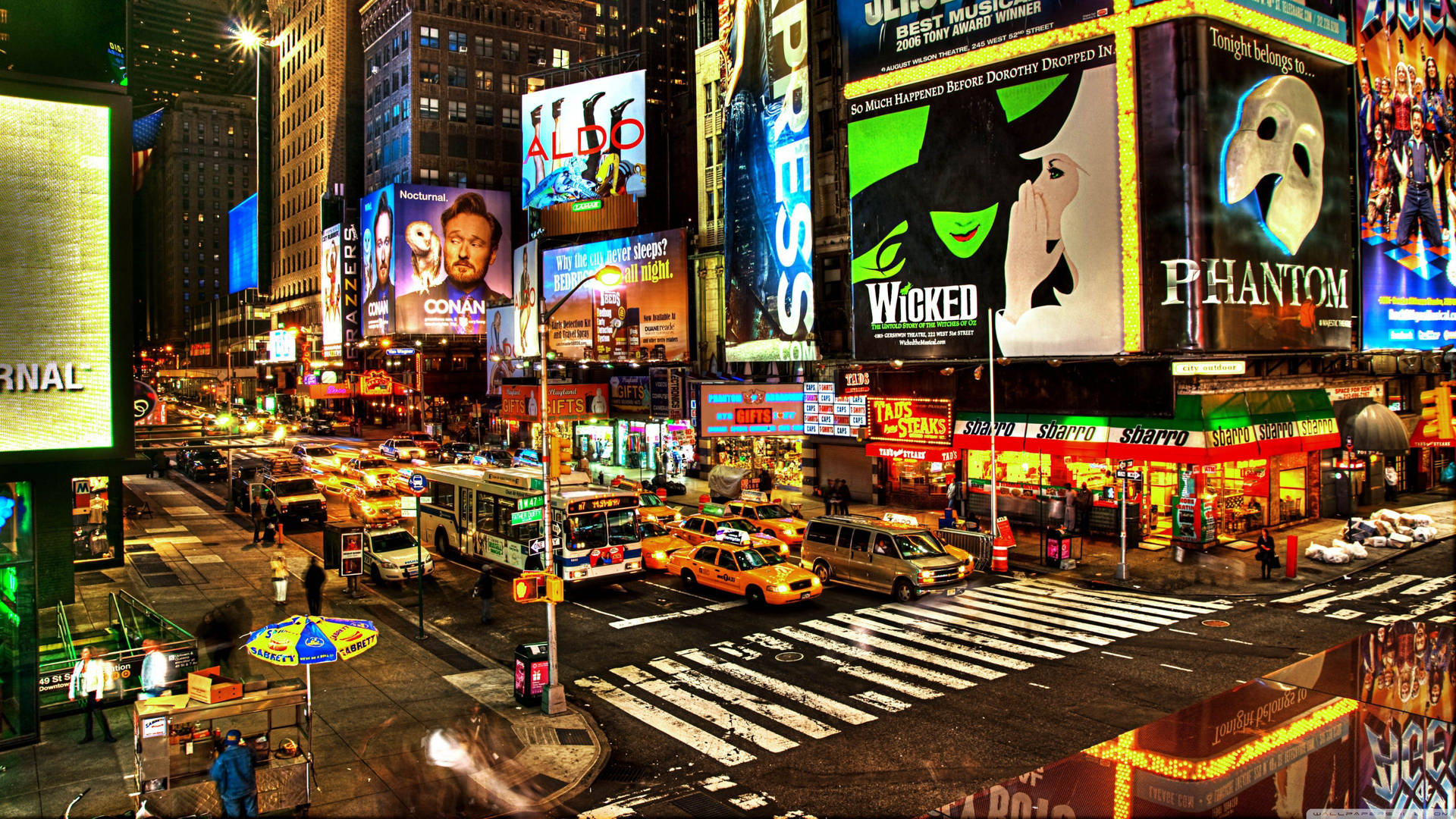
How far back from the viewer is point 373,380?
267 feet

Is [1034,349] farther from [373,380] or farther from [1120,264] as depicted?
[373,380]

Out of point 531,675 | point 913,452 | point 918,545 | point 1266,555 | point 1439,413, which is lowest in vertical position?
point 531,675

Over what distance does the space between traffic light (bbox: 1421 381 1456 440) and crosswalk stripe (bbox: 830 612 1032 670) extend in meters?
32.9

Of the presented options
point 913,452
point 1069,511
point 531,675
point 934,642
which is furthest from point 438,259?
point 531,675

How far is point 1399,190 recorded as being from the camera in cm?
3662

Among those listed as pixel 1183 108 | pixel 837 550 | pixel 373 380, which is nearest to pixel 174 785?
pixel 837 550

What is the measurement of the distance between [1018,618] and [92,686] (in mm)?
18277

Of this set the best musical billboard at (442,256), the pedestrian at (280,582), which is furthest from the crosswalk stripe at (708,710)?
the best musical billboard at (442,256)

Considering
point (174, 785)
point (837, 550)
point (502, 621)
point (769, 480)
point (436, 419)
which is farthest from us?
point (436, 419)

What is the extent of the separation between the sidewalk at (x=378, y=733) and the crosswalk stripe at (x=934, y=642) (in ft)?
25.2

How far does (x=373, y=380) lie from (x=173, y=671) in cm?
6952

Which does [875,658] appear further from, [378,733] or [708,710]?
[378,733]

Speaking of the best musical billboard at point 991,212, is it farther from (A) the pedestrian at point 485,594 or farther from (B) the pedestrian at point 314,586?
(B) the pedestrian at point 314,586

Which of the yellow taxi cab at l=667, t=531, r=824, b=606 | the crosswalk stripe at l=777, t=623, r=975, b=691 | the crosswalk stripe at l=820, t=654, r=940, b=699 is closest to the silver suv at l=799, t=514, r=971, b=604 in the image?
the yellow taxi cab at l=667, t=531, r=824, b=606
